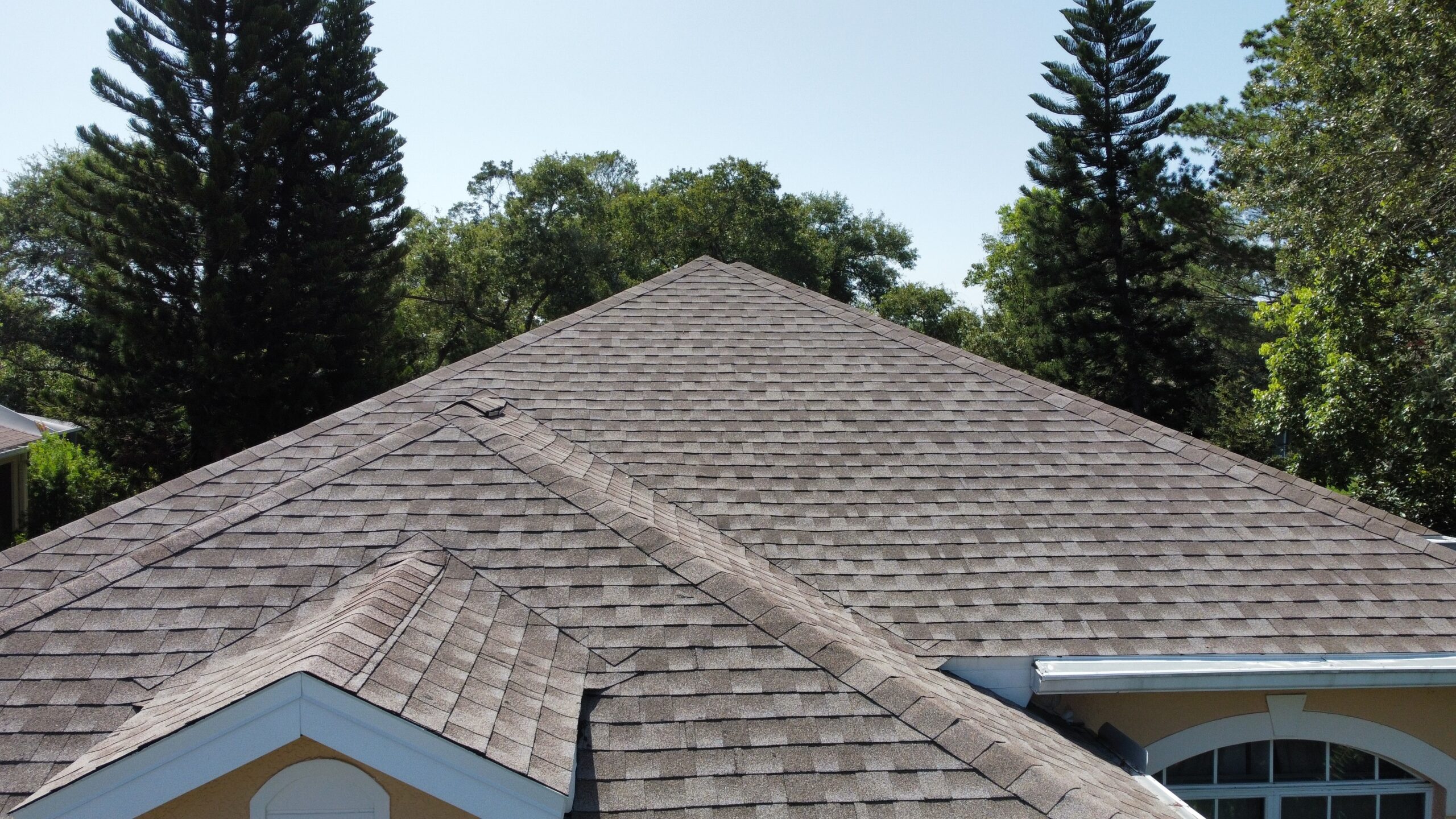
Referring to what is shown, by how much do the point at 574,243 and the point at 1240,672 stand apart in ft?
96.6

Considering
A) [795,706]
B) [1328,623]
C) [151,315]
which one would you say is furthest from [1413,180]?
[151,315]

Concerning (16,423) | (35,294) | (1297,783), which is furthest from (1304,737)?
(35,294)

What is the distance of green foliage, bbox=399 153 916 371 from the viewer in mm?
31297

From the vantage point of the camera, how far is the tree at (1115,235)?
24.6m

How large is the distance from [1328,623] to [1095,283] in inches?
857

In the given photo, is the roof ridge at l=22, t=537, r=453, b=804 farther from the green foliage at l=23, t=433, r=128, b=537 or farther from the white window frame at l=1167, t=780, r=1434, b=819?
the green foliage at l=23, t=433, r=128, b=537

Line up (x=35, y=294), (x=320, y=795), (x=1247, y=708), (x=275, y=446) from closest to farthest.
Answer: (x=320, y=795), (x=1247, y=708), (x=275, y=446), (x=35, y=294)

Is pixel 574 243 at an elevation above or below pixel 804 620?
above

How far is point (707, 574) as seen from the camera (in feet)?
15.3

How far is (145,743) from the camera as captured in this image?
9.96 feet

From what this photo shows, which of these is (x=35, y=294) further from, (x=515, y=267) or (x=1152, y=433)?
(x=1152, y=433)

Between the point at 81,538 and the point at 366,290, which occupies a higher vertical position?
the point at 366,290

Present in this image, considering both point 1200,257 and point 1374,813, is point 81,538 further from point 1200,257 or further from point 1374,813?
point 1200,257

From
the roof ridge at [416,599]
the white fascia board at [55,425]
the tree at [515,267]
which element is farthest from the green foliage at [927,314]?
the roof ridge at [416,599]
